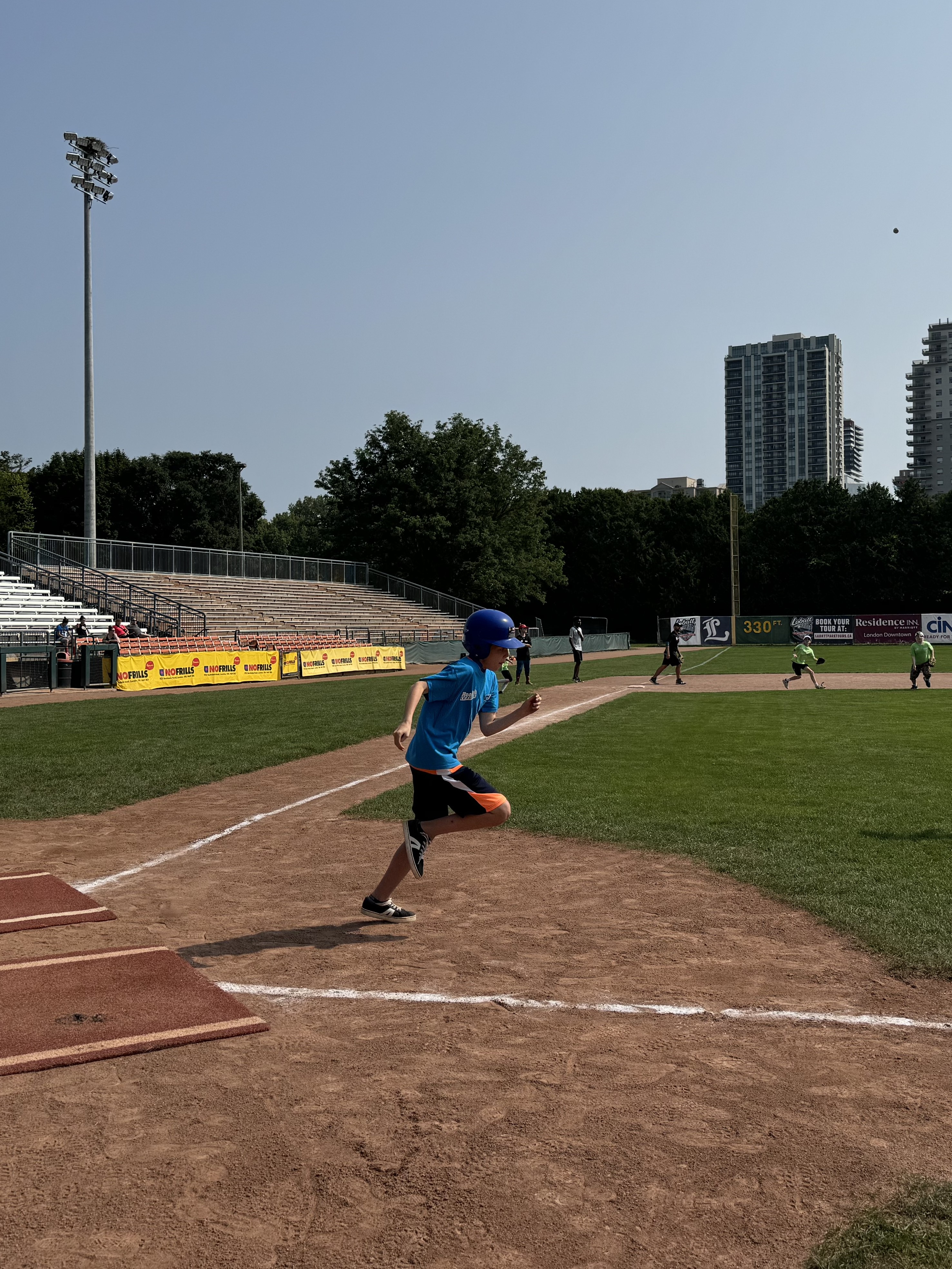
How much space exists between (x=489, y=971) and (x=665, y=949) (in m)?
1.21

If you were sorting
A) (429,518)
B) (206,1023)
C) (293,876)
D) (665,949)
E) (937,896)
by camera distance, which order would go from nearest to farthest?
(206,1023), (665,949), (937,896), (293,876), (429,518)

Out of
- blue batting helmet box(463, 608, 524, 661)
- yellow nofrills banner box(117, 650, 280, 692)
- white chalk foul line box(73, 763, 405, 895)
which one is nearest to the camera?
blue batting helmet box(463, 608, 524, 661)

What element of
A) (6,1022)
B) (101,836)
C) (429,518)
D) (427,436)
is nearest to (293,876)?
(101,836)

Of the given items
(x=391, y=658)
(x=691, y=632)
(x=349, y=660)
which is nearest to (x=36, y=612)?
(x=349, y=660)

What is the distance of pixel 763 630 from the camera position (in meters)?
67.8

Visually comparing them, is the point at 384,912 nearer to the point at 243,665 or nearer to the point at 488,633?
the point at 488,633

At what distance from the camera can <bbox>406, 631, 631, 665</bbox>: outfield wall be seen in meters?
49.7

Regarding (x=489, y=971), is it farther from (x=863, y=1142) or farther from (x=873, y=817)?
(x=873, y=817)

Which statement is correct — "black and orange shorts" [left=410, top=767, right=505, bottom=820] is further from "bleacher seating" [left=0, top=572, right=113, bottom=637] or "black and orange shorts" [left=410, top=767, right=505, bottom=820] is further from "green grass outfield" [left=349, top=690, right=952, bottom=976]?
"bleacher seating" [left=0, top=572, right=113, bottom=637]

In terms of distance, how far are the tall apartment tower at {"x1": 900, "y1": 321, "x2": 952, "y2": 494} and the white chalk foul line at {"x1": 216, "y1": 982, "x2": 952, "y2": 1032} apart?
18459cm

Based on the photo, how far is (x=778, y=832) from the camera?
9.65m

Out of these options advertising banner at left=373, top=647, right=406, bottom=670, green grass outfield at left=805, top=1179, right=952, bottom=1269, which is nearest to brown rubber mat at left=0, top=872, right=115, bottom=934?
green grass outfield at left=805, top=1179, right=952, bottom=1269

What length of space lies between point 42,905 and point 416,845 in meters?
2.96

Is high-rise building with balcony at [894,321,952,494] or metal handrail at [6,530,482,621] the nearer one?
metal handrail at [6,530,482,621]
